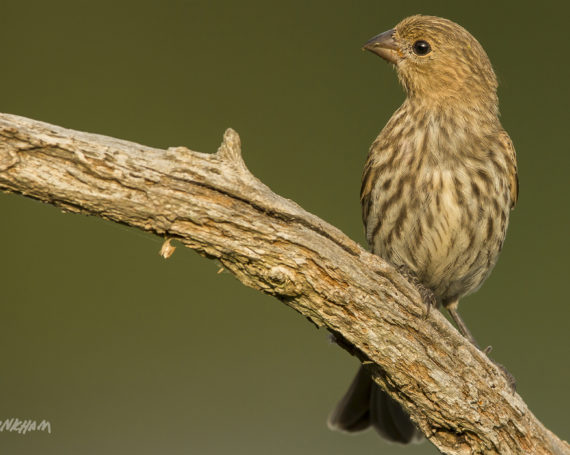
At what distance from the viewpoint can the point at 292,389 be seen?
14.6 ft

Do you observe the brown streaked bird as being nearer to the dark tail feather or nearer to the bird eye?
the bird eye

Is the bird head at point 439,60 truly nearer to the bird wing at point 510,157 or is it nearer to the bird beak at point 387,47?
the bird beak at point 387,47

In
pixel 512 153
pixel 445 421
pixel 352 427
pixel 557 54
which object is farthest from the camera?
pixel 557 54

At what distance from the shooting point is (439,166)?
310 centimetres

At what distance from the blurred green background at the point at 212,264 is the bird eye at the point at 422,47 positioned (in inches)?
59.3

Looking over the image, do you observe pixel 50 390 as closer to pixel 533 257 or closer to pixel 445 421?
pixel 445 421

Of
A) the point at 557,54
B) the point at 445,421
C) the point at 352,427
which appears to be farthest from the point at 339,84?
the point at 445,421

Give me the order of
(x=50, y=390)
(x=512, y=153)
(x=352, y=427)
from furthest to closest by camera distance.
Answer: (x=50, y=390) < (x=352, y=427) < (x=512, y=153)

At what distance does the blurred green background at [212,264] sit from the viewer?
422 centimetres

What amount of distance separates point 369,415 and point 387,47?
1.40 metres

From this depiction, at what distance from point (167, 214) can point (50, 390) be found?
2219mm

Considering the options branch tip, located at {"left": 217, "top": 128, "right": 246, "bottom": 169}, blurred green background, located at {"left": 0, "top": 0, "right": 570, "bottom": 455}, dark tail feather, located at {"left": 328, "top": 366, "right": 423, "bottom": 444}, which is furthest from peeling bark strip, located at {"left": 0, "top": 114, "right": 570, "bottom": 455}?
blurred green background, located at {"left": 0, "top": 0, "right": 570, "bottom": 455}

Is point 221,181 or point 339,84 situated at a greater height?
point 339,84

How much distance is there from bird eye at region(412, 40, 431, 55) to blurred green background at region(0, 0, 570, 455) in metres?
1.51
